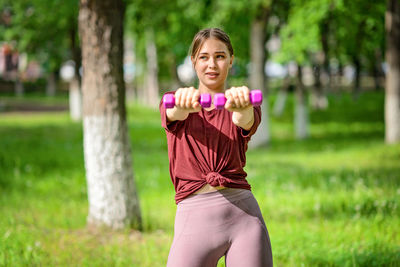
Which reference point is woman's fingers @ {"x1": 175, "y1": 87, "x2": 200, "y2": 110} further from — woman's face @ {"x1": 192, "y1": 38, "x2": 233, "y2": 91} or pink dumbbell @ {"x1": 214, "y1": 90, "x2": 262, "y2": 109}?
woman's face @ {"x1": 192, "y1": 38, "x2": 233, "y2": 91}

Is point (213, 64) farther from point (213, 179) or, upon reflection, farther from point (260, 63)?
point (260, 63)

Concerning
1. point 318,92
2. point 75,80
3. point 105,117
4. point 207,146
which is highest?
point 75,80

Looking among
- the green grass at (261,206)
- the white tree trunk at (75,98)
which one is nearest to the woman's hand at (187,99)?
the green grass at (261,206)

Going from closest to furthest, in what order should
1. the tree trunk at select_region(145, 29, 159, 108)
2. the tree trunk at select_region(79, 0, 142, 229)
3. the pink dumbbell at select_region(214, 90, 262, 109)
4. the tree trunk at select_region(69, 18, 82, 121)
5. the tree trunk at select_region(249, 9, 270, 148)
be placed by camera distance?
1. the pink dumbbell at select_region(214, 90, 262, 109)
2. the tree trunk at select_region(79, 0, 142, 229)
3. the tree trunk at select_region(249, 9, 270, 148)
4. the tree trunk at select_region(69, 18, 82, 121)
5. the tree trunk at select_region(145, 29, 159, 108)

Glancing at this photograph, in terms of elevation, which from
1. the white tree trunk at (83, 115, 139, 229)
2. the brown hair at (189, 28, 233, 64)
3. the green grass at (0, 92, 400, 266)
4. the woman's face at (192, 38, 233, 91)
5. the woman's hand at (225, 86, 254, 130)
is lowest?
the green grass at (0, 92, 400, 266)

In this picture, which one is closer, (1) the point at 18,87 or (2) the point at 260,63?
(2) the point at 260,63

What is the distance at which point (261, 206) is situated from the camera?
6.52 metres

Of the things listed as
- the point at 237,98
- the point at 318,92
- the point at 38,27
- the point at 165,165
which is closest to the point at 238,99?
the point at 237,98

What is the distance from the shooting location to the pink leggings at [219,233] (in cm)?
235

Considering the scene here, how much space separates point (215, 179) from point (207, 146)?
18 centimetres

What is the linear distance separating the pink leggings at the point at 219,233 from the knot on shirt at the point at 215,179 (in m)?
0.07

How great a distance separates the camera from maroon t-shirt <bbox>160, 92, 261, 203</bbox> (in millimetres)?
2414

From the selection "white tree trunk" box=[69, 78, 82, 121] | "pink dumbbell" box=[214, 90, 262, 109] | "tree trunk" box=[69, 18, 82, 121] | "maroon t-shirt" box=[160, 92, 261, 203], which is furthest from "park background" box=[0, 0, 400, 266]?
"pink dumbbell" box=[214, 90, 262, 109]

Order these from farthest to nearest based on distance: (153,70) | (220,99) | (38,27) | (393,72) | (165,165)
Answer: (153,70) → (38,27) → (393,72) → (165,165) → (220,99)
